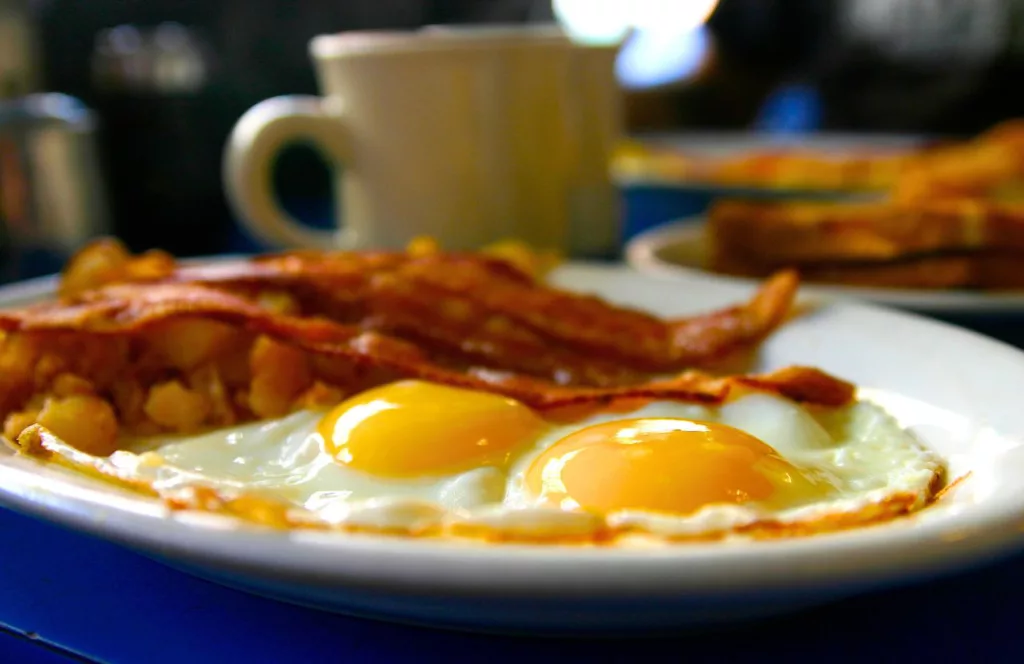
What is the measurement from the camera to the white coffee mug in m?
1.22

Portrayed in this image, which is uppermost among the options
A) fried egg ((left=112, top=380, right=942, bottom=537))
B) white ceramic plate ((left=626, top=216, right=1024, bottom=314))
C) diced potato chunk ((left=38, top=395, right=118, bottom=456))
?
diced potato chunk ((left=38, top=395, right=118, bottom=456))

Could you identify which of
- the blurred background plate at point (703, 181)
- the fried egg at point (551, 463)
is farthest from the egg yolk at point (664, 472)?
the blurred background plate at point (703, 181)

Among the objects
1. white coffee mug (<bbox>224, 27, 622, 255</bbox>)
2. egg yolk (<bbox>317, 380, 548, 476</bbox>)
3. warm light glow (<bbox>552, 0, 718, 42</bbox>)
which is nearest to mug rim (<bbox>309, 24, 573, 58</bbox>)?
white coffee mug (<bbox>224, 27, 622, 255</bbox>)

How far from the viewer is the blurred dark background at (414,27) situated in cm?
212

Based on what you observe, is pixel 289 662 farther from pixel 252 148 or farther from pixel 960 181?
pixel 960 181

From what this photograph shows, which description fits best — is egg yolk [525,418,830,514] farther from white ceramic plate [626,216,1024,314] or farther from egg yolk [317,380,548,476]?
white ceramic plate [626,216,1024,314]

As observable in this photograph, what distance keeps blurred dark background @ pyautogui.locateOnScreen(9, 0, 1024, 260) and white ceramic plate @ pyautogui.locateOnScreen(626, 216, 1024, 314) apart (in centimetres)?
38

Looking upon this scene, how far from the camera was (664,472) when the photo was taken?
1.78 ft

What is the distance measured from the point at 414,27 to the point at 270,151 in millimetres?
2793

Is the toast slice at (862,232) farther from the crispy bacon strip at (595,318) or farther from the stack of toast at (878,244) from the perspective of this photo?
the crispy bacon strip at (595,318)

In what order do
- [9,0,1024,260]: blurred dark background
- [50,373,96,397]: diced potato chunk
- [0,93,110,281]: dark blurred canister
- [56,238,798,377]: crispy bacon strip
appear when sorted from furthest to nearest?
[9,0,1024,260]: blurred dark background, [0,93,110,281]: dark blurred canister, [56,238,798,377]: crispy bacon strip, [50,373,96,397]: diced potato chunk

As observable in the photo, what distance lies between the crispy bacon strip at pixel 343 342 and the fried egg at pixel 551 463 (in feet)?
0.04

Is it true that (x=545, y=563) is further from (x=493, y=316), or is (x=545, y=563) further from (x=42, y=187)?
(x=42, y=187)

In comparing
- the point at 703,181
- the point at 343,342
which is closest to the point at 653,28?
the point at 703,181
